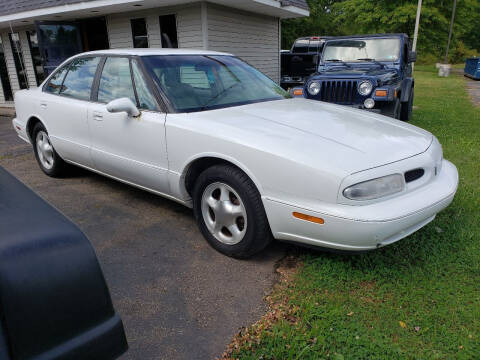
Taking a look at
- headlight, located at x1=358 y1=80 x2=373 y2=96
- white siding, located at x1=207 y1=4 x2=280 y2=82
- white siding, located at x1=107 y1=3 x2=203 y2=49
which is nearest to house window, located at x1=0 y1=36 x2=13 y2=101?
white siding, located at x1=107 y1=3 x2=203 y2=49

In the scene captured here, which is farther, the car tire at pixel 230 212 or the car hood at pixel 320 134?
the car tire at pixel 230 212

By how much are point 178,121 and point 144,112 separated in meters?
0.45

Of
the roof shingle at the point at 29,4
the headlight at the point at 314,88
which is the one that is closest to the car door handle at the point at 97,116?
the headlight at the point at 314,88

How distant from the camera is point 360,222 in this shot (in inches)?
89.7

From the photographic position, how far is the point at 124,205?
4.05 metres

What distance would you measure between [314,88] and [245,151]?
456 cm

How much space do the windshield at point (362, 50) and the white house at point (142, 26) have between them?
2.90 metres

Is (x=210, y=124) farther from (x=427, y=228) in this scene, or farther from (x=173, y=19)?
(x=173, y=19)

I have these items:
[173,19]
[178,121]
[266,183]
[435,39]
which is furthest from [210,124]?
[435,39]

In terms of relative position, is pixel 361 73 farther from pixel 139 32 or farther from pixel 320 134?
pixel 139 32

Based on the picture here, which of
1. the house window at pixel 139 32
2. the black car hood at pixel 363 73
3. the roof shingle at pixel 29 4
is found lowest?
the black car hood at pixel 363 73

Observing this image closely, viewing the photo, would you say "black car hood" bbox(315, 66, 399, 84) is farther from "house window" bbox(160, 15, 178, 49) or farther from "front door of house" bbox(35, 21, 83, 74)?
"front door of house" bbox(35, 21, 83, 74)

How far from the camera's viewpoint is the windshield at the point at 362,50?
7.47 metres

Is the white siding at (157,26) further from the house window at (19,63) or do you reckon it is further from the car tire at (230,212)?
the car tire at (230,212)
